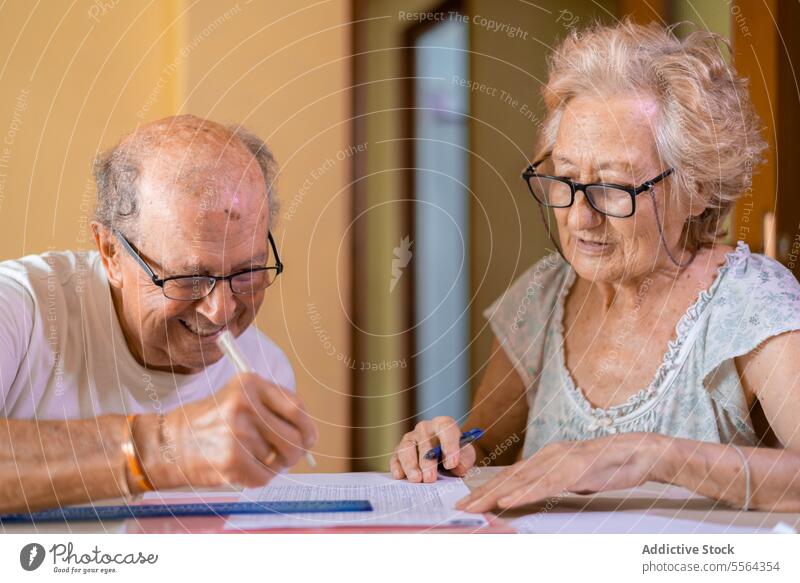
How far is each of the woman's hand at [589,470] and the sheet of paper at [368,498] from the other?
0.09ft

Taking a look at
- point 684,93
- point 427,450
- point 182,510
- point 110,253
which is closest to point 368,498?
point 427,450

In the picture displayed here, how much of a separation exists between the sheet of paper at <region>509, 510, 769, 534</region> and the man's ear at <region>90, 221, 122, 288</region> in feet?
1.88

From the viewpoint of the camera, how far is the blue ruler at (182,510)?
114cm

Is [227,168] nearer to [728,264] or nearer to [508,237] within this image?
[508,237]

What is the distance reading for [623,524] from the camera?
3.82ft

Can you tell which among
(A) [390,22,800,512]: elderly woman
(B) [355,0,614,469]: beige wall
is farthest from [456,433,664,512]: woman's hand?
(B) [355,0,614,469]: beige wall

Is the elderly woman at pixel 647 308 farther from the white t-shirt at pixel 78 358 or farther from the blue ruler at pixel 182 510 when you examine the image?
the white t-shirt at pixel 78 358

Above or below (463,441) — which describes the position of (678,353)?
above

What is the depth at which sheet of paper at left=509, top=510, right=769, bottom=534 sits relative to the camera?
1.16m

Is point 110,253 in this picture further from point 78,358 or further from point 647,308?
point 647,308

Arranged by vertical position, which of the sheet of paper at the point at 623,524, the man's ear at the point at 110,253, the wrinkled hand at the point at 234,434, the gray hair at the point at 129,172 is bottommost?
the sheet of paper at the point at 623,524

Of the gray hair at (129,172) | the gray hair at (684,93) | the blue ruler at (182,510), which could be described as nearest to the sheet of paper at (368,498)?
the blue ruler at (182,510)

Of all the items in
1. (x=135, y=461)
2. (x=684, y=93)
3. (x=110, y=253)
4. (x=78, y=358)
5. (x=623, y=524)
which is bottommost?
(x=623, y=524)

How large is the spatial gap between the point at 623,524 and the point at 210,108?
0.71m
